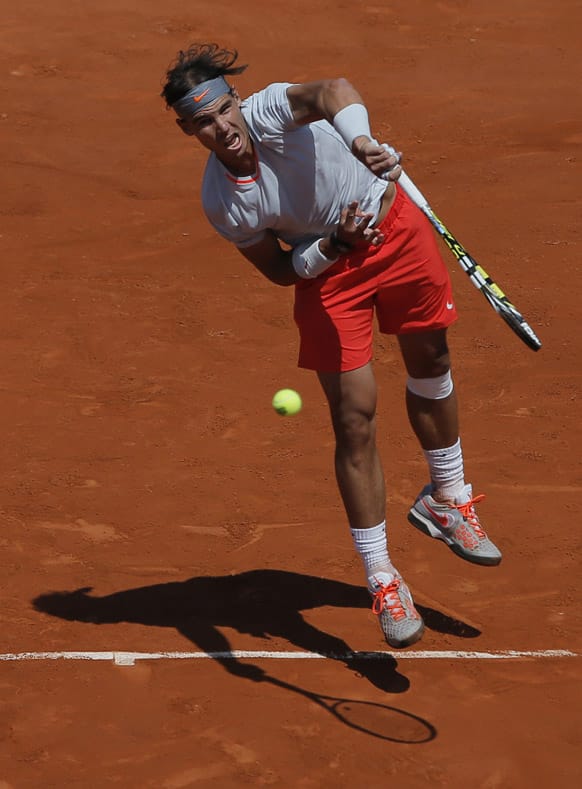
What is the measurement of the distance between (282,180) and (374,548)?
1.75m

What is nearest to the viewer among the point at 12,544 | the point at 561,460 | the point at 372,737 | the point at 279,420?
the point at 372,737

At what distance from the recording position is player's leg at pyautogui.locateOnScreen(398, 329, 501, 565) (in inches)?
272

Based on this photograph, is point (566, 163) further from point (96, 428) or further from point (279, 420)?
point (96, 428)

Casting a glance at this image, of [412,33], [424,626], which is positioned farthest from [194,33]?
[424,626]

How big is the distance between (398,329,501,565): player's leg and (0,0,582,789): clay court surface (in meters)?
0.39

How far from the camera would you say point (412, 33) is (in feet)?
49.1

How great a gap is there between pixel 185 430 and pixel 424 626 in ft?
9.19

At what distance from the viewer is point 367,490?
6.56 m

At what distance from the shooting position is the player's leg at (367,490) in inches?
255

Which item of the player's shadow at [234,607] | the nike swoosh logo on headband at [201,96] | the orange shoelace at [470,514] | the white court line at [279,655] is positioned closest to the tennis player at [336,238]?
the nike swoosh logo on headband at [201,96]

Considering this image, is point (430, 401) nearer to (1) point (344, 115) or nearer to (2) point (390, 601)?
(2) point (390, 601)

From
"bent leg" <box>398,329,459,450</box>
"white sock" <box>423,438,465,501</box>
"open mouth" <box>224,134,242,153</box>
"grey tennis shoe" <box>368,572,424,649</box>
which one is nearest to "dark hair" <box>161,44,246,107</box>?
"open mouth" <box>224,134,242,153</box>

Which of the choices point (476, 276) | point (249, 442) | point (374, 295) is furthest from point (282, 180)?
point (249, 442)

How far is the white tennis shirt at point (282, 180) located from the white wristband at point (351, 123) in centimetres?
28
